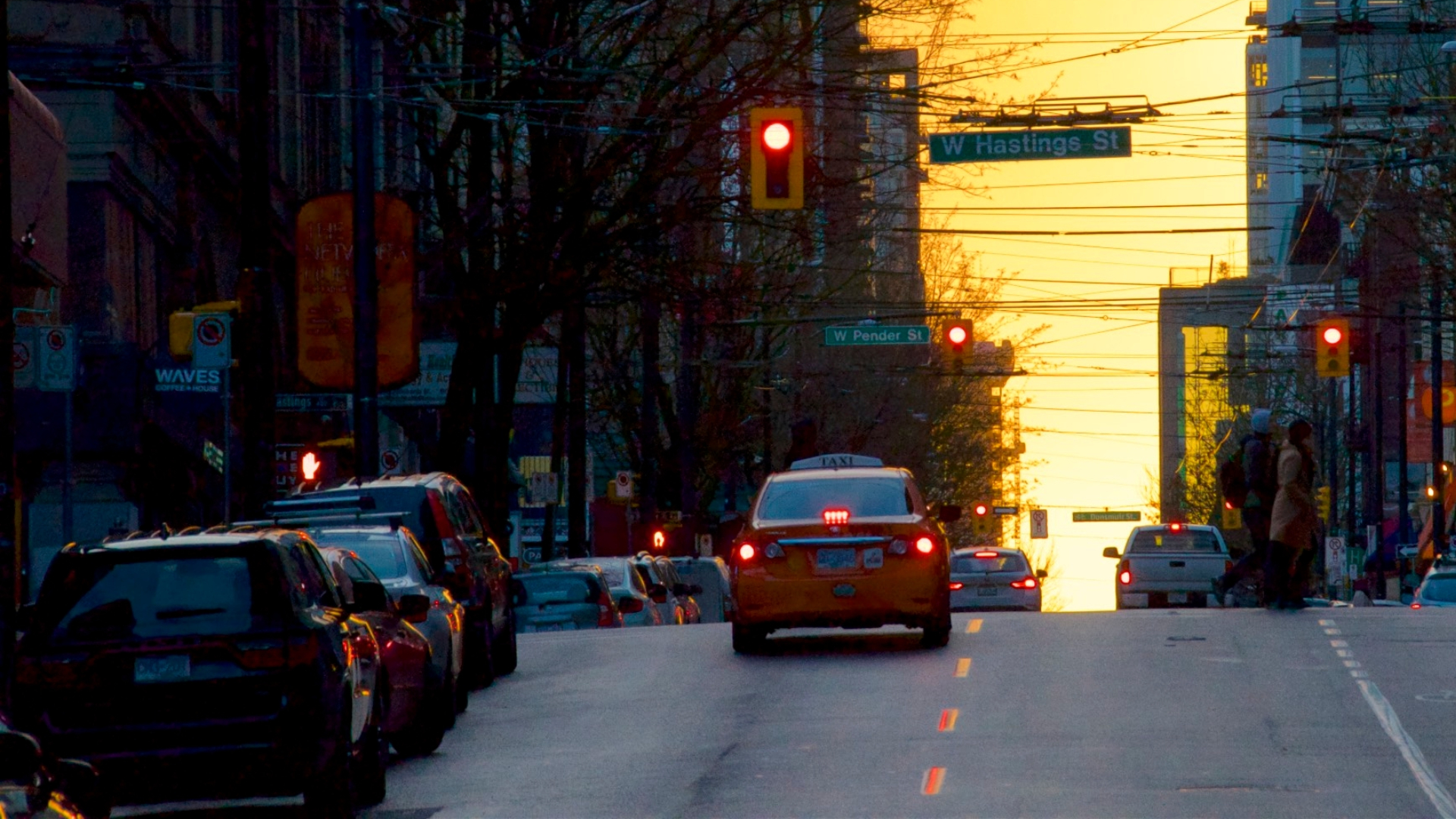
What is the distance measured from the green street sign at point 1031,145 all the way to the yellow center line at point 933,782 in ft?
47.8

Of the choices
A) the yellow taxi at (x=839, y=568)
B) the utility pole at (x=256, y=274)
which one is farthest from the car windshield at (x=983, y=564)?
the yellow taxi at (x=839, y=568)

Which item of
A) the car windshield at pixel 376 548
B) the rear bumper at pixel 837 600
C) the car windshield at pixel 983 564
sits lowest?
the car windshield at pixel 983 564

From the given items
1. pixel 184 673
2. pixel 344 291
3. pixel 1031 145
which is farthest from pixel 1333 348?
pixel 184 673

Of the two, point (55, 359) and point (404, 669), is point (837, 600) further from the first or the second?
point (55, 359)

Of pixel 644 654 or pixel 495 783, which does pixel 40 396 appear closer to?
pixel 644 654

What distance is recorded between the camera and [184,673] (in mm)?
11992

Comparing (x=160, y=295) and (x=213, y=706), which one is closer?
(x=213, y=706)

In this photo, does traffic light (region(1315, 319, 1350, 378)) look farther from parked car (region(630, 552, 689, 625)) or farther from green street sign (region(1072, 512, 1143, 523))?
green street sign (region(1072, 512, 1143, 523))

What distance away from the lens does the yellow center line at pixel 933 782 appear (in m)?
13.1

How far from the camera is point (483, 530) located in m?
22.3

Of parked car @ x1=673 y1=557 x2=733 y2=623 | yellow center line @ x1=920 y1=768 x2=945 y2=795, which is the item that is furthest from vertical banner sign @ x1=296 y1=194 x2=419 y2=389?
yellow center line @ x1=920 y1=768 x2=945 y2=795

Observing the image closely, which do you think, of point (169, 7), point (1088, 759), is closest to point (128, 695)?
point (1088, 759)

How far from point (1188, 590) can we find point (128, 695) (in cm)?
2889

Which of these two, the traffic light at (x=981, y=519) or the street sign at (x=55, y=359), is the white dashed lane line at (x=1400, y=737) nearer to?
the street sign at (x=55, y=359)
